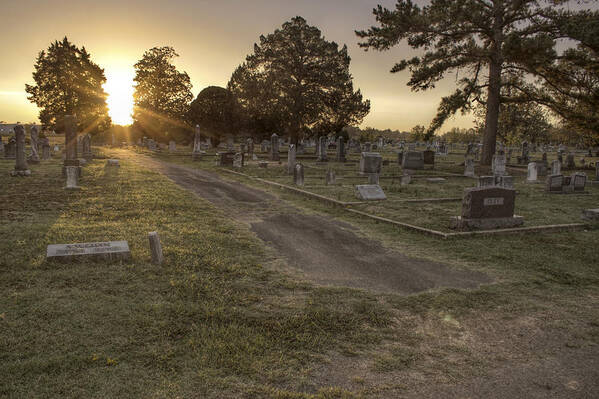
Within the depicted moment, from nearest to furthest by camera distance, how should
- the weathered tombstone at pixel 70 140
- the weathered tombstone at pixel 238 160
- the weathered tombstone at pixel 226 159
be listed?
1. the weathered tombstone at pixel 70 140
2. the weathered tombstone at pixel 238 160
3. the weathered tombstone at pixel 226 159

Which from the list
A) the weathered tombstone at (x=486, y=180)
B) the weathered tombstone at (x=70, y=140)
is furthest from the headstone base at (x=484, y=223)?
the weathered tombstone at (x=70, y=140)

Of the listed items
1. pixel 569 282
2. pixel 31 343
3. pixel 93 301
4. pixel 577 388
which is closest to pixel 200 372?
pixel 31 343

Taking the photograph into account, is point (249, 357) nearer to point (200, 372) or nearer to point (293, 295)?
point (200, 372)

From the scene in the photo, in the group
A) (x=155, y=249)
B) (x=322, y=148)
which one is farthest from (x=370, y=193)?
(x=322, y=148)

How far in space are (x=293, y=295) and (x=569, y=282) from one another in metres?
4.72

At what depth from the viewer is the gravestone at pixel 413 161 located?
86.8 feet

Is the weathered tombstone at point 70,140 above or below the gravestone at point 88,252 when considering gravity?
above

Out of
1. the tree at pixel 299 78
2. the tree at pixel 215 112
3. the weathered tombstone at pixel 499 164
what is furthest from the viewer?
the tree at pixel 215 112

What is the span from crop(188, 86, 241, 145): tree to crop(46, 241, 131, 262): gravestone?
4972cm

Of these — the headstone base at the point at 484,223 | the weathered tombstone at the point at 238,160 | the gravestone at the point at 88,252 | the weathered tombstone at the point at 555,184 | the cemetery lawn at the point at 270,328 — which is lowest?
the cemetery lawn at the point at 270,328

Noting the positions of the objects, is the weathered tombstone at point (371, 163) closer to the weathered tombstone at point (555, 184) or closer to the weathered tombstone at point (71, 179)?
the weathered tombstone at point (555, 184)

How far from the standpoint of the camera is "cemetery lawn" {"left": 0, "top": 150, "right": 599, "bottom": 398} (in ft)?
11.6

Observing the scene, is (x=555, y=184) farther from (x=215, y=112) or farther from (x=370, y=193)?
(x=215, y=112)

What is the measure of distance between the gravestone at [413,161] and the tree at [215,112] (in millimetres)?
33442
